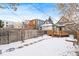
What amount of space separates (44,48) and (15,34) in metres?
0.32

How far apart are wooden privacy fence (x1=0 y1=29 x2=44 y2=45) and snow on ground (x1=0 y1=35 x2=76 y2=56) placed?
4cm

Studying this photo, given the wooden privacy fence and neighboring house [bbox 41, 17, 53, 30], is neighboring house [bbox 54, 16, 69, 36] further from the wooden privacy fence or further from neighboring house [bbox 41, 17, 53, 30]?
the wooden privacy fence

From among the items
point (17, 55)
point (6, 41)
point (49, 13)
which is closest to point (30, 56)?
point (17, 55)

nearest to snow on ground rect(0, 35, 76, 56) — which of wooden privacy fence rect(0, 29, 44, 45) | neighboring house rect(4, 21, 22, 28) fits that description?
wooden privacy fence rect(0, 29, 44, 45)

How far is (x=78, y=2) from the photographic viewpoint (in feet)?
5.47

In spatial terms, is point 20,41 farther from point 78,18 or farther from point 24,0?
point 78,18

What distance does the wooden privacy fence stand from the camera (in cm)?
168

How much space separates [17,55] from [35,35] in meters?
0.26

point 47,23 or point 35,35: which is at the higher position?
point 47,23

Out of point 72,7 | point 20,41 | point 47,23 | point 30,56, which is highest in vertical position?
point 72,7

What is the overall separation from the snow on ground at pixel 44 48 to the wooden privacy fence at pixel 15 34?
A: 0.04 m

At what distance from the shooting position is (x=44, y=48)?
1683 mm

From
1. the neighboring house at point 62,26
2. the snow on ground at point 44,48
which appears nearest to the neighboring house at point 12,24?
the snow on ground at point 44,48

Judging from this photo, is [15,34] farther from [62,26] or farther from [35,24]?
[62,26]
